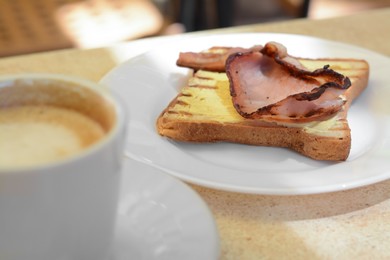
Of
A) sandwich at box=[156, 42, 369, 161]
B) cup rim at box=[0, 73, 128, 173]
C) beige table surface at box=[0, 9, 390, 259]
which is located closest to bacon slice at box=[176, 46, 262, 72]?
sandwich at box=[156, 42, 369, 161]

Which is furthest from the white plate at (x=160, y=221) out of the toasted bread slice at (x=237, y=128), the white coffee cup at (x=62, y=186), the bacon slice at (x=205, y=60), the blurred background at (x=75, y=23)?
the blurred background at (x=75, y=23)

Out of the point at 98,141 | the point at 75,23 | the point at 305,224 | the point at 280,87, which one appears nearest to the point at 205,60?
the point at 280,87

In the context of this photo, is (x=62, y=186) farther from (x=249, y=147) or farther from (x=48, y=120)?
(x=249, y=147)

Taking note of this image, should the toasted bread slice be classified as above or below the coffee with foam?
below

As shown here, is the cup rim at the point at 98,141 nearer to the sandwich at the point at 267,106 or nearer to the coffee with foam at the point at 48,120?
the coffee with foam at the point at 48,120

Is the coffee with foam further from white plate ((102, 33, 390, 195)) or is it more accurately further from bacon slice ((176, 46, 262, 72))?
bacon slice ((176, 46, 262, 72))

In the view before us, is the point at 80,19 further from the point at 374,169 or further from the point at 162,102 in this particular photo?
the point at 374,169

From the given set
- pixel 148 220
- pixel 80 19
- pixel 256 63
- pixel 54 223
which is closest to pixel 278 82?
pixel 256 63
